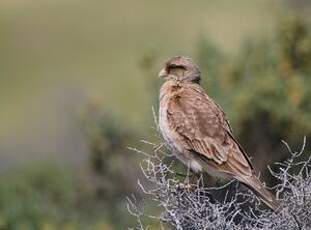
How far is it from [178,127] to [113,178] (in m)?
8.15

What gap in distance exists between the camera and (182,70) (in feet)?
32.0

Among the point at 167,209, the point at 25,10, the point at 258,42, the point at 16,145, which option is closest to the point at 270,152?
the point at 258,42

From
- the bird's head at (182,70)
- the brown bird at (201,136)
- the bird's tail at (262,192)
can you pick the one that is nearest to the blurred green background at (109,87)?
the bird's head at (182,70)

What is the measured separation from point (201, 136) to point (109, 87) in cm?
2188

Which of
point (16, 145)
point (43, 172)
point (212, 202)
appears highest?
point (212, 202)

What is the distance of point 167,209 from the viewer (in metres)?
7.93

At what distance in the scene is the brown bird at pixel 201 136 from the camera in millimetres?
8898

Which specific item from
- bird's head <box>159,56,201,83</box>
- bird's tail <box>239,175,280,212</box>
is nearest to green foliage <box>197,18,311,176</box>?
bird's head <box>159,56,201,83</box>

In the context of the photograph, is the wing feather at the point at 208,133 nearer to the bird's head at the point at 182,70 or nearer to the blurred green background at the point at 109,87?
the bird's head at the point at 182,70

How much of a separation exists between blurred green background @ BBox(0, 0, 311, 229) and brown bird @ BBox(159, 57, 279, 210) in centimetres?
154

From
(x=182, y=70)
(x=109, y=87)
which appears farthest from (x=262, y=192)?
(x=109, y=87)

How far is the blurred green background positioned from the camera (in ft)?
53.1

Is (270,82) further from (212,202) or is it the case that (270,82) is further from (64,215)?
(212,202)

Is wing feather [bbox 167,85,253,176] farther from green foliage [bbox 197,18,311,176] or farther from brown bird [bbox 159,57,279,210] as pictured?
A: green foliage [bbox 197,18,311,176]
